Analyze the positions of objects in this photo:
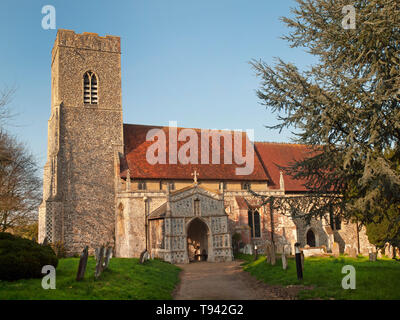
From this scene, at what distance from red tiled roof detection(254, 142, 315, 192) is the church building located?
0.53ft

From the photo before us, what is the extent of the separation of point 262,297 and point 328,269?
3.64 meters

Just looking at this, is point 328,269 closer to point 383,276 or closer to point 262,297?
point 383,276

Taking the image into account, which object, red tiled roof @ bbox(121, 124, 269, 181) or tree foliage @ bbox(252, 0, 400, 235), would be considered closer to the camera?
tree foliage @ bbox(252, 0, 400, 235)

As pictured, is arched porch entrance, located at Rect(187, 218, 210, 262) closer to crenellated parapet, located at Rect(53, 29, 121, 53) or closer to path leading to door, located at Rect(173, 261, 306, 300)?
path leading to door, located at Rect(173, 261, 306, 300)

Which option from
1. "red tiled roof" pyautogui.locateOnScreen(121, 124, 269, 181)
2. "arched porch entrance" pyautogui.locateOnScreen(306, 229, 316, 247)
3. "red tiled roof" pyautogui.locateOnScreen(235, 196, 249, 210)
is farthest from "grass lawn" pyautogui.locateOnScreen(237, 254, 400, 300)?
"arched porch entrance" pyautogui.locateOnScreen(306, 229, 316, 247)

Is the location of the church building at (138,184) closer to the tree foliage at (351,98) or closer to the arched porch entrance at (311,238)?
the arched porch entrance at (311,238)

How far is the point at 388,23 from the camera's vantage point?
1007 cm

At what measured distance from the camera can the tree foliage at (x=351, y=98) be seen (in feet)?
33.2

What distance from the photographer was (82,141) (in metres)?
29.1

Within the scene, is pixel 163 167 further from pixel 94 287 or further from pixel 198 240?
pixel 94 287

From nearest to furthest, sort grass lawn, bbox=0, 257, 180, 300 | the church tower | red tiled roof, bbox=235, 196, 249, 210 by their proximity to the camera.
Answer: grass lawn, bbox=0, 257, 180, 300
the church tower
red tiled roof, bbox=235, 196, 249, 210

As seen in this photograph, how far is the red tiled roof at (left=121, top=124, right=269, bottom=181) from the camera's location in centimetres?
2920

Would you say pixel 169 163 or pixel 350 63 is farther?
pixel 169 163
